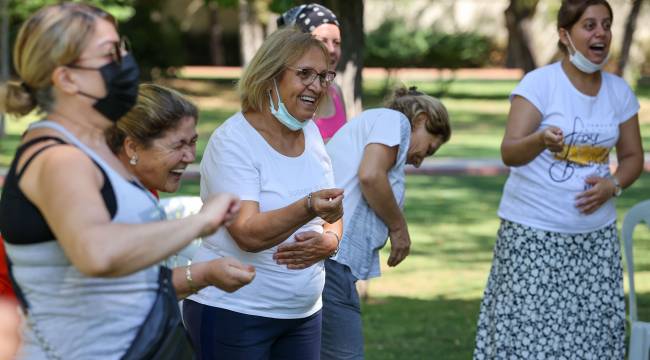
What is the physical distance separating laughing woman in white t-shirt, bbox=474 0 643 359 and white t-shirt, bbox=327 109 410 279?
71cm

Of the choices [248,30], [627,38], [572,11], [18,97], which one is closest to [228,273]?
[18,97]

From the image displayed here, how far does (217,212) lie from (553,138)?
2.41 meters

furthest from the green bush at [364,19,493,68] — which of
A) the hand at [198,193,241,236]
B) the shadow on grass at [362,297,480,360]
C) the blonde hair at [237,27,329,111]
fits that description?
the hand at [198,193,241,236]


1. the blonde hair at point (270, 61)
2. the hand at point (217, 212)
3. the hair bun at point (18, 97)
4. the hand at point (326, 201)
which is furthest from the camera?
the blonde hair at point (270, 61)

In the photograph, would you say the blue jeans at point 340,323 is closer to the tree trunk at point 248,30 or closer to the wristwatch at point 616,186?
the wristwatch at point 616,186

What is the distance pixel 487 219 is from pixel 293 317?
32.8ft

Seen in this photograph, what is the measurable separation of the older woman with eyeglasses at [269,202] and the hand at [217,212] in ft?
3.48

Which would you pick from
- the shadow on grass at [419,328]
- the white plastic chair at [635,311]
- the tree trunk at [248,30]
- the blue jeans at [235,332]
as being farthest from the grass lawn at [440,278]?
the tree trunk at [248,30]

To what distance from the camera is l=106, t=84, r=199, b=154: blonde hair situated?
356 centimetres

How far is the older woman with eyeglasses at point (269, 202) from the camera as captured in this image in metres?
3.95

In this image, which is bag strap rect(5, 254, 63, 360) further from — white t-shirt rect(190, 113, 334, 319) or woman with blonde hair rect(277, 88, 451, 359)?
woman with blonde hair rect(277, 88, 451, 359)

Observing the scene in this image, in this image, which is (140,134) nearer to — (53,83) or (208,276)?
(208,276)

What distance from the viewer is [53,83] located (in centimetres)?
276

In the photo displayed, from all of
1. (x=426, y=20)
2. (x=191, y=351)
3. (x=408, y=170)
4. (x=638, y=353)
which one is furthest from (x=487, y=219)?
(x=426, y=20)
